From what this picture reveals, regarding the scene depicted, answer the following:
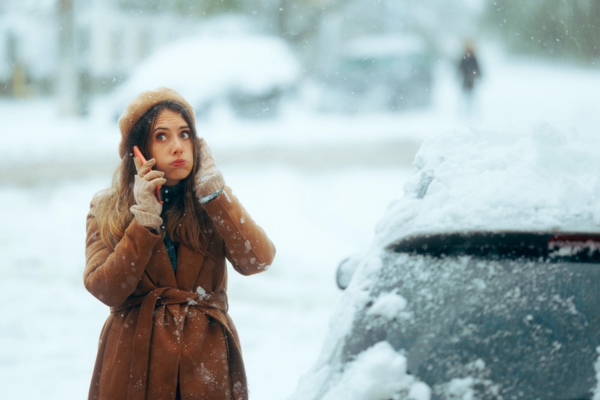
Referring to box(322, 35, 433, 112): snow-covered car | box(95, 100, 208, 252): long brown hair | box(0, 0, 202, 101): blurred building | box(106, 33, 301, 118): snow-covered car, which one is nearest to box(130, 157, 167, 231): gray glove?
box(95, 100, 208, 252): long brown hair

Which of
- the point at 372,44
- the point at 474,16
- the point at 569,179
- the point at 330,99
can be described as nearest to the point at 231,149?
the point at 330,99

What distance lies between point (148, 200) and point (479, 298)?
3.74 ft

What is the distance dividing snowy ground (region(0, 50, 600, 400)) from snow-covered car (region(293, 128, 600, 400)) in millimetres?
466

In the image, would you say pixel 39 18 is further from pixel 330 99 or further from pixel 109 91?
pixel 330 99

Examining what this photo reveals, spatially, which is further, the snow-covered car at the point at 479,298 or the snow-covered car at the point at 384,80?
the snow-covered car at the point at 384,80

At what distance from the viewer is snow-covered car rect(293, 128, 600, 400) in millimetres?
1551

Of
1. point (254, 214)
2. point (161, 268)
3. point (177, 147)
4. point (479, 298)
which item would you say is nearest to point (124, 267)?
point (161, 268)

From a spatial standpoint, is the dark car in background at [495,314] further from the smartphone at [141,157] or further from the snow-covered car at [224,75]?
the snow-covered car at [224,75]

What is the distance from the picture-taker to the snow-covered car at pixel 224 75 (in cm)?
1819

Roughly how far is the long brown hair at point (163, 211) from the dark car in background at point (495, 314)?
89 cm

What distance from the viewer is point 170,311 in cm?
239

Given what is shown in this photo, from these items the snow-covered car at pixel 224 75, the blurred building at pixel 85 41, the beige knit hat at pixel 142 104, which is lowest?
the beige knit hat at pixel 142 104

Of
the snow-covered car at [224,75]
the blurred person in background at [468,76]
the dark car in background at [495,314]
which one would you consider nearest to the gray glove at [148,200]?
the dark car in background at [495,314]

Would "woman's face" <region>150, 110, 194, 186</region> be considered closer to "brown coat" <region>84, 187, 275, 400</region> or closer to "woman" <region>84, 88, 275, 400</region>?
"woman" <region>84, 88, 275, 400</region>
